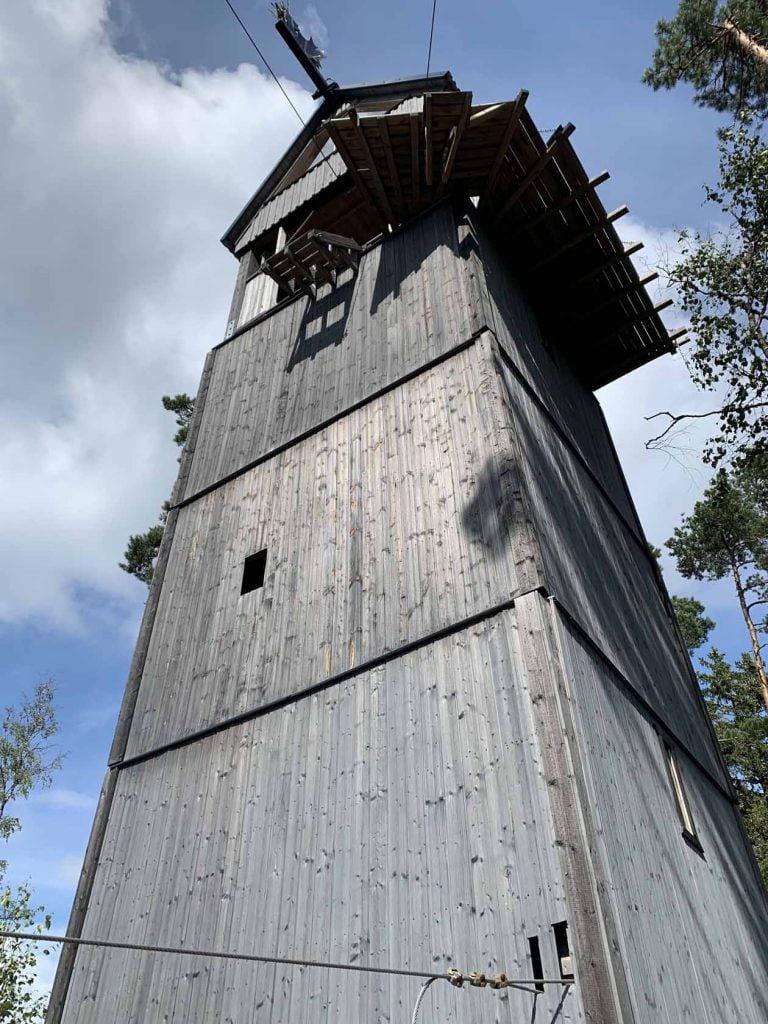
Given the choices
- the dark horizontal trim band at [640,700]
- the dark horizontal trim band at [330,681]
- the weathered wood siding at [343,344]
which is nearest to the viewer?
the dark horizontal trim band at [330,681]

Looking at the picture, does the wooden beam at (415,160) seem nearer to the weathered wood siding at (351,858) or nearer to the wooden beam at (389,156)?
the wooden beam at (389,156)

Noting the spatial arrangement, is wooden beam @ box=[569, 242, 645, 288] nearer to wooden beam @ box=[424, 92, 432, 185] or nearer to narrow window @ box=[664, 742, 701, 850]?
wooden beam @ box=[424, 92, 432, 185]

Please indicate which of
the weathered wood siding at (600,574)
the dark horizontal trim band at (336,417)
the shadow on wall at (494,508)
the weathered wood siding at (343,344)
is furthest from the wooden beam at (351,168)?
the shadow on wall at (494,508)

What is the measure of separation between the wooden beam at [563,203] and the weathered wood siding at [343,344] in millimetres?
1286

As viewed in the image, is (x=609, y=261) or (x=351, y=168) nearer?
(x=351, y=168)

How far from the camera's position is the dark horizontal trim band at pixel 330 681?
6.28 meters

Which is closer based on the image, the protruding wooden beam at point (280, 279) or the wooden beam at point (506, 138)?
the wooden beam at point (506, 138)

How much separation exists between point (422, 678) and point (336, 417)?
3.96m

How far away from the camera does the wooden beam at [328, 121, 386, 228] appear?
33.0 feet

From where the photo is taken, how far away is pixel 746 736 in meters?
20.9

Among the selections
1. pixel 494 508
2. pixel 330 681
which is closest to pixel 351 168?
pixel 494 508

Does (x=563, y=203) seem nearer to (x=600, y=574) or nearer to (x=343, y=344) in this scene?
(x=343, y=344)

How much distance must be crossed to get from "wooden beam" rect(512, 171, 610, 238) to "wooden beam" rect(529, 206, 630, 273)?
49 cm

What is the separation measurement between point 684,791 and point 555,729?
300 cm
